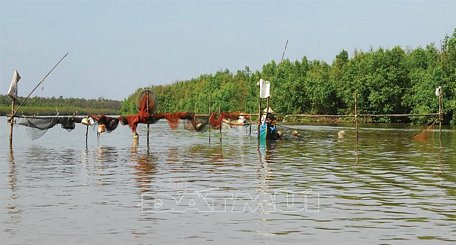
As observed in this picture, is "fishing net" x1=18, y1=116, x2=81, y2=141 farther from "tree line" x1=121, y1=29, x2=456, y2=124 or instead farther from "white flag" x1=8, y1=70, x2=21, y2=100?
"tree line" x1=121, y1=29, x2=456, y2=124

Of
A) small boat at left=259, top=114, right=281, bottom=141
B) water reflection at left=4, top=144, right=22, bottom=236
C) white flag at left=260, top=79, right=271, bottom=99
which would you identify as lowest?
water reflection at left=4, top=144, right=22, bottom=236

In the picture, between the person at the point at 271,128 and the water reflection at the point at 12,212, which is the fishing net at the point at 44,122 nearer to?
the person at the point at 271,128

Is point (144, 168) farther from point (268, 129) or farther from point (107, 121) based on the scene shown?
point (268, 129)

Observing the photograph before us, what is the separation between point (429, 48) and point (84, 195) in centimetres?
8373

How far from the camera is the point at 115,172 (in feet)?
77.7

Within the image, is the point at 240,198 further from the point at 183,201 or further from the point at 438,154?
the point at 438,154

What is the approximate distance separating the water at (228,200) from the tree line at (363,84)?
45979mm

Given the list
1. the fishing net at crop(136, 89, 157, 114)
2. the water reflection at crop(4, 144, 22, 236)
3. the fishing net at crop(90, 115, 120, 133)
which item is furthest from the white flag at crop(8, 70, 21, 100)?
the water reflection at crop(4, 144, 22, 236)

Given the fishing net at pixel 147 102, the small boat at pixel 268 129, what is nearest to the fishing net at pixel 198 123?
the fishing net at pixel 147 102

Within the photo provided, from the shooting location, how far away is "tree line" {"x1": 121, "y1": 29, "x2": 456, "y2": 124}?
256 feet

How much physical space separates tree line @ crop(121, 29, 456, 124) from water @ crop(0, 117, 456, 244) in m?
46.0

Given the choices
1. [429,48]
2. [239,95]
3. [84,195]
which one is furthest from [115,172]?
[239,95]

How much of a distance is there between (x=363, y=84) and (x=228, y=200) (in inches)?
3110

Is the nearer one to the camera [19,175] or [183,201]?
[183,201]
